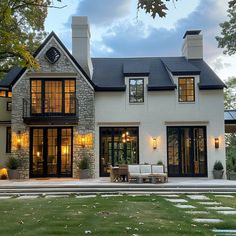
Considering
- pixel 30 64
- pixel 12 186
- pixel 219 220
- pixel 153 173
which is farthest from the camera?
pixel 153 173

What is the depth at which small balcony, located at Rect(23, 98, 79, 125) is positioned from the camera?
19641 mm

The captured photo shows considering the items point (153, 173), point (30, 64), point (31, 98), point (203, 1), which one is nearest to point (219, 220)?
point (30, 64)

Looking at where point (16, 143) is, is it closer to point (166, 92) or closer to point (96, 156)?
point (96, 156)

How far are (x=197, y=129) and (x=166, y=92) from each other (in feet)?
8.26

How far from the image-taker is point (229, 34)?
30438 millimetres

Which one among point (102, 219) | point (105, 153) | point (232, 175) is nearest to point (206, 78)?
point (232, 175)

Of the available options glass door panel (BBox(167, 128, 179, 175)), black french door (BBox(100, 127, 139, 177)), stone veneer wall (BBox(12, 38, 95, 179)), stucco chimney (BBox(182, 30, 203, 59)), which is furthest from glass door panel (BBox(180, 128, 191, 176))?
stucco chimney (BBox(182, 30, 203, 59))

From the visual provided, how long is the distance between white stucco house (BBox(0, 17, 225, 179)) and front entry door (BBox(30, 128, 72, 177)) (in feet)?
0.17

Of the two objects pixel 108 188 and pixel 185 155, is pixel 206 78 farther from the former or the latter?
pixel 108 188

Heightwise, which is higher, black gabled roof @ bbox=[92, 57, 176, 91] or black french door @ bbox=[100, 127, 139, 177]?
black gabled roof @ bbox=[92, 57, 176, 91]

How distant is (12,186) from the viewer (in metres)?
15.5

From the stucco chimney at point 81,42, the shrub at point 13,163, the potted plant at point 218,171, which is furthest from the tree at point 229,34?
the shrub at point 13,163

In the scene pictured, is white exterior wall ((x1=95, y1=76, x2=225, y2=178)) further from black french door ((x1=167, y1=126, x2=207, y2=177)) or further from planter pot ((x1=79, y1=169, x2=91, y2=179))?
planter pot ((x1=79, y1=169, x2=91, y2=179))

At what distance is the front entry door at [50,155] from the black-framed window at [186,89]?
20.6ft
